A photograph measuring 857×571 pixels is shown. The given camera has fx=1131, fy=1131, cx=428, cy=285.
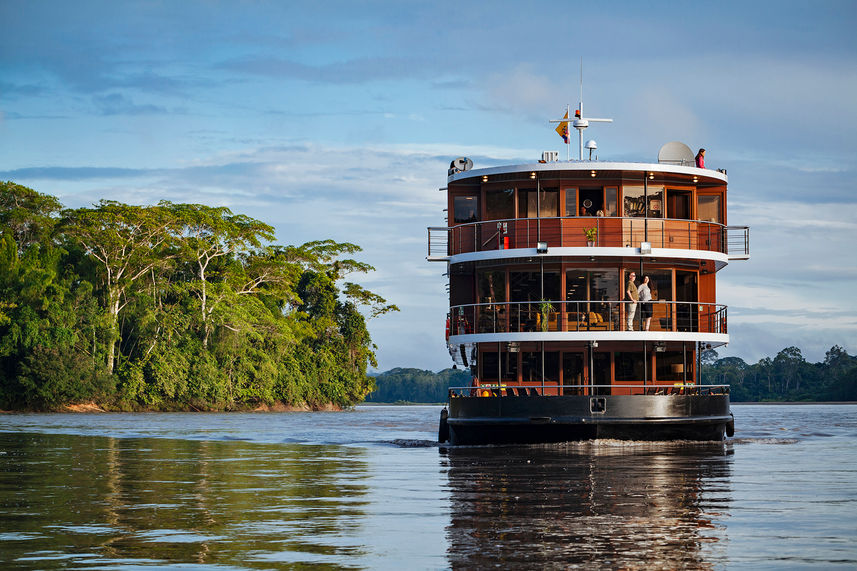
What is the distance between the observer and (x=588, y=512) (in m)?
12.4

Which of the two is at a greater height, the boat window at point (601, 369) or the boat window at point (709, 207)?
the boat window at point (709, 207)

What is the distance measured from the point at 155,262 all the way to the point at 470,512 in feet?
218

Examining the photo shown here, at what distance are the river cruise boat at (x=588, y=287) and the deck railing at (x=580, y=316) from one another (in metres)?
0.03

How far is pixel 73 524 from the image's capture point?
1151cm

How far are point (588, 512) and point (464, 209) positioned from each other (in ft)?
56.8

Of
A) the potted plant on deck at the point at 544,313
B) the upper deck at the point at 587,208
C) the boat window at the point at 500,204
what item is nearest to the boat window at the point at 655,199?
the upper deck at the point at 587,208

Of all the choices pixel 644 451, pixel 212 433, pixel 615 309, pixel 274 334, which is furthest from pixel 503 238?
pixel 274 334

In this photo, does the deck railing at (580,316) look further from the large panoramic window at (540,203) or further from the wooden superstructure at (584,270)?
the large panoramic window at (540,203)

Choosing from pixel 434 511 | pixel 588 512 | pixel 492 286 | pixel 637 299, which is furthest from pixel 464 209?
pixel 588 512

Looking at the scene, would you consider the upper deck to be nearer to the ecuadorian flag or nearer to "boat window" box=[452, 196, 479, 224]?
"boat window" box=[452, 196, 479, 224]

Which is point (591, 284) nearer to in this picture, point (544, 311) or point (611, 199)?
point (544, 311)

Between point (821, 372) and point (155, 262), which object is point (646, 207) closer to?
point (155, 262)

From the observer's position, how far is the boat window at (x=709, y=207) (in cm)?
2933

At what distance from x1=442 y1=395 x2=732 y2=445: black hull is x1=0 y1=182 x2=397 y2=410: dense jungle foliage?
5228 cm
